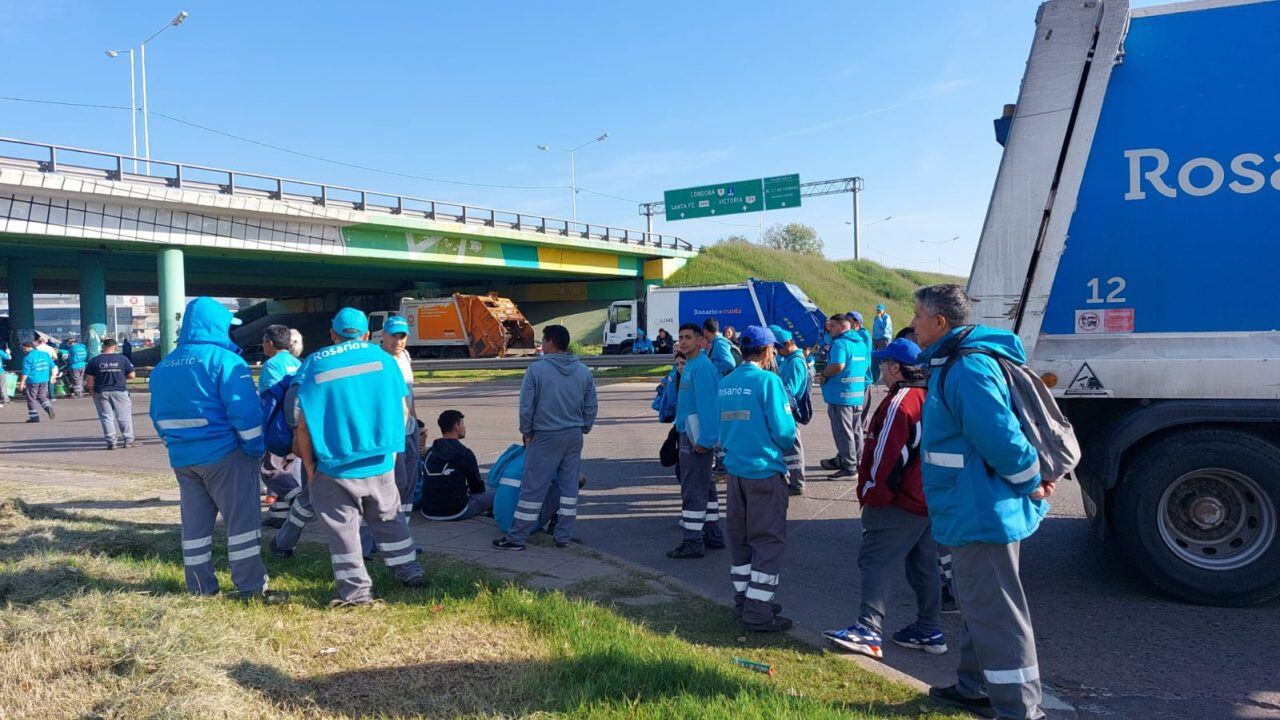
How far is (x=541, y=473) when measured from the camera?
20.9 feet

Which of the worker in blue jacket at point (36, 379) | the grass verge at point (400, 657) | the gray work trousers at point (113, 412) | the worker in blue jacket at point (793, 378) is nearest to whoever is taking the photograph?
the grass verge at point (400, 657)

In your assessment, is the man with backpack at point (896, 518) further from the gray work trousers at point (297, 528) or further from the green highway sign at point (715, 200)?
the green highway sign at point (715, 200)

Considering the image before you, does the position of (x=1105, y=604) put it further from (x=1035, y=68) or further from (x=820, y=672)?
(x=1035, y=68)

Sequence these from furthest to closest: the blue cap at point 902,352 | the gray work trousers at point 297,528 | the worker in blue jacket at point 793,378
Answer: the worker in blue jacket at point 793,378 < the gray work trousers at point 297,528 < the blue cap at point 902,352

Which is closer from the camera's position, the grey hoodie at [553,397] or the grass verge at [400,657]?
the grass verge at [400,657]

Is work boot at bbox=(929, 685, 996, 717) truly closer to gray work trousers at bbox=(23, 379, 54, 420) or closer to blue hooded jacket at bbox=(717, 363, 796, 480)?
blue hooded jacket at bbox=(717, 363, 796, 480)

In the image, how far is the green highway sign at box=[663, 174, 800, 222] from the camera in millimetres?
39531

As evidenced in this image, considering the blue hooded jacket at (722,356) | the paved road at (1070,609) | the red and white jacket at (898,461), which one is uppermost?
the blue hooded jacket at (722,356)

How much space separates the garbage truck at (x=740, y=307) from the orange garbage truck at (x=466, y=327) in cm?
929

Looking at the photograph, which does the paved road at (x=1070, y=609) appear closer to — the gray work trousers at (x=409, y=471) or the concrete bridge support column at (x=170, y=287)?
the gray work trousers at (x=409, y=471)

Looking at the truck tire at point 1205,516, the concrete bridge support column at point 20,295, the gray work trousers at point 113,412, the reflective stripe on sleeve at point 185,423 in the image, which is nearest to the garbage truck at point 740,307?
the gray work trousers at point 113,412

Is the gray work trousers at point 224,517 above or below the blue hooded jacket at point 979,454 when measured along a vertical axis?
below

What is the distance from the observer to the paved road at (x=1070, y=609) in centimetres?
385

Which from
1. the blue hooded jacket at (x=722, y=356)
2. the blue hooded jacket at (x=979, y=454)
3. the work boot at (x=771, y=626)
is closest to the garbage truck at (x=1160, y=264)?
the blue hooded jacket at (x=979, y=454)
